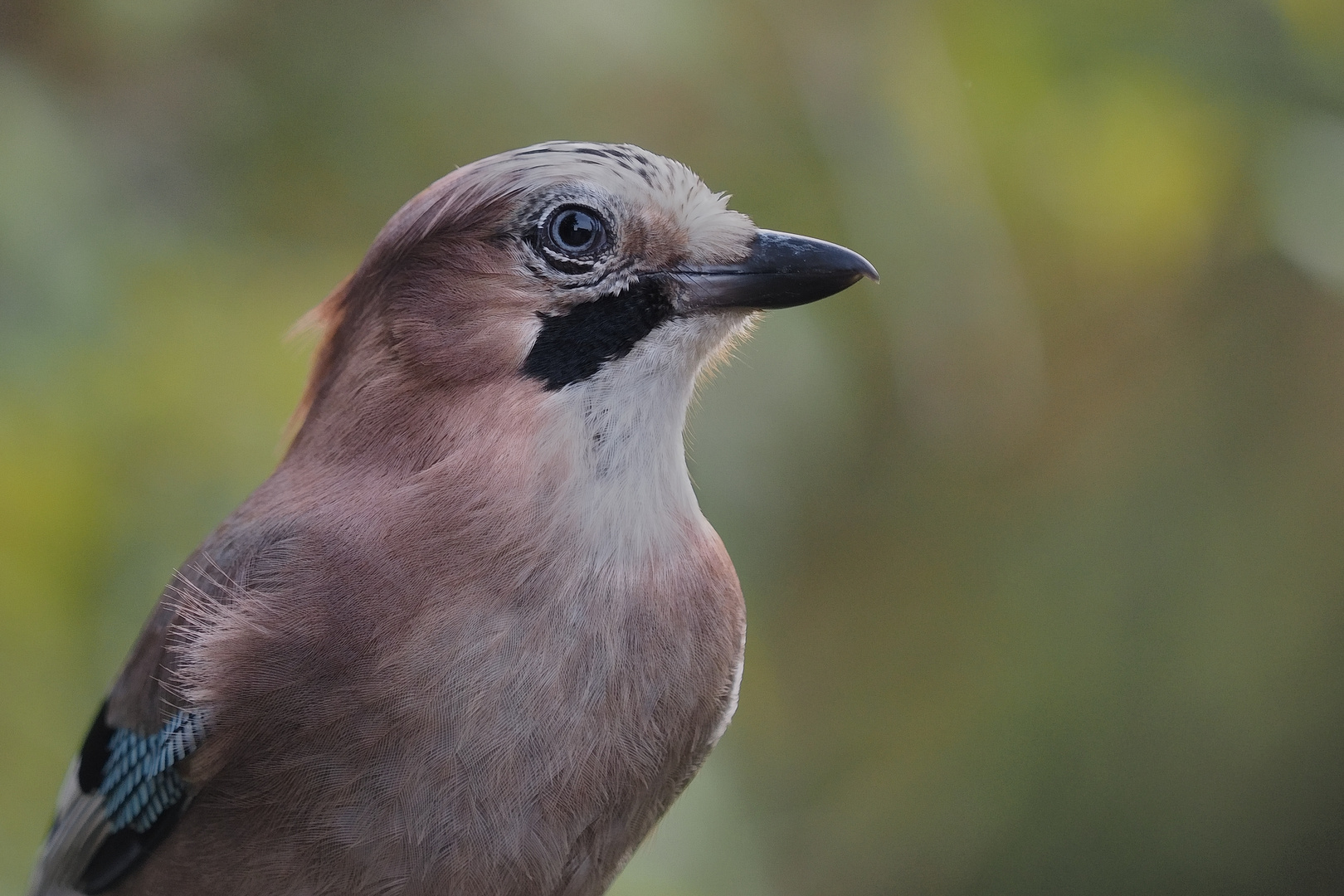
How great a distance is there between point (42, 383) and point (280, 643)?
84 cm

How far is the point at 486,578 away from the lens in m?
1.97

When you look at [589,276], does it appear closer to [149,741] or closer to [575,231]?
[575,231]

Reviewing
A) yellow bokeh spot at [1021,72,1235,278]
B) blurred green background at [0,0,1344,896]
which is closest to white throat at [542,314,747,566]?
blurred green background at [0,0,1344,896]

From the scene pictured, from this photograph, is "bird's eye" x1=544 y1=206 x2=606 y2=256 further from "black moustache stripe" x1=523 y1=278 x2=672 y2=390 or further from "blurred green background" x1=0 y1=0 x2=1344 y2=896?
"blurred green background" x1=0 y1=0 x2=1344 y2=896

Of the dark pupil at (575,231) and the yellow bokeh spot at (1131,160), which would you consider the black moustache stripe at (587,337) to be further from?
the yellow bokeh spot at (1131,160)

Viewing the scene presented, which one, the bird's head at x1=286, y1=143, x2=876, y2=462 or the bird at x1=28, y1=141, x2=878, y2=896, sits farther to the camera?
the bird's head at x1=286, y1=143, x2=876, y2=462

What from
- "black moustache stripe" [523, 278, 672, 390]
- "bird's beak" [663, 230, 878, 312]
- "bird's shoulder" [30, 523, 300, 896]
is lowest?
"bird's shoulder" [30, 523, 300, 896]

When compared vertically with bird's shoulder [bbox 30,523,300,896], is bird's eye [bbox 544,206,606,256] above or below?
above

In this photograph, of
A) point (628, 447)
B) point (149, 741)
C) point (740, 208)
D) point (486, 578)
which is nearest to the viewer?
point (486, 578)

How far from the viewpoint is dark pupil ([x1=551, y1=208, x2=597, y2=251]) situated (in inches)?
82.4

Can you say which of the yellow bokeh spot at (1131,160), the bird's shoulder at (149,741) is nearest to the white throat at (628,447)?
the bird's shoulder at (149,741)

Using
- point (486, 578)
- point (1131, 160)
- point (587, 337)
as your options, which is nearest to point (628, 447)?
point (587, 337)

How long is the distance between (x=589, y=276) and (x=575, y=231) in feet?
0.24

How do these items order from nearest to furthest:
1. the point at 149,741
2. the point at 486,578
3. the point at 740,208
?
the point at 486,578 < the point at 149,741 < the point at 740,208
